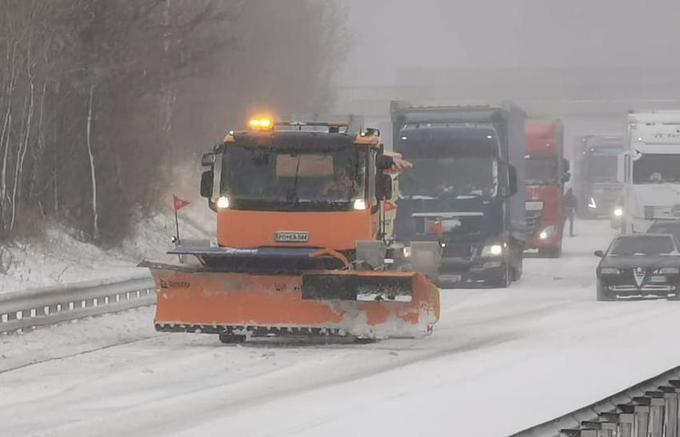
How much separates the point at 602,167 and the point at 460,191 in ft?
130

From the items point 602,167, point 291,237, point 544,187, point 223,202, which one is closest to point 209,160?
point 223,202

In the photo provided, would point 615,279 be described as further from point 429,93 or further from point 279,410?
point 429,93

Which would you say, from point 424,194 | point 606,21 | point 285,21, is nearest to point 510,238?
point 424,194

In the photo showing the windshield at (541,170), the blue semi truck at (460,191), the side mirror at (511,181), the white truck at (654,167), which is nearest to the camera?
the side mirror at (511,181)

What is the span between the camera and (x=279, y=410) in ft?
46.1

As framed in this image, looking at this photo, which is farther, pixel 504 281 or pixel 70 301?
pixel 504 281

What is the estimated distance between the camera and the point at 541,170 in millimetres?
44875

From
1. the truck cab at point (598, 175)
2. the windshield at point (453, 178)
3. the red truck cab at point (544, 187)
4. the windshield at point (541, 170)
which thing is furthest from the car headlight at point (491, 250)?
the truck cab at point (598, 175)

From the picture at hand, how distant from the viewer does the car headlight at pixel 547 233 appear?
43.8m

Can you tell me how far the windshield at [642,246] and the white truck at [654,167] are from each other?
9.40 meters

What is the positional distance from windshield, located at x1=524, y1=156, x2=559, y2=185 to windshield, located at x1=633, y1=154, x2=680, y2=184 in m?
4.73

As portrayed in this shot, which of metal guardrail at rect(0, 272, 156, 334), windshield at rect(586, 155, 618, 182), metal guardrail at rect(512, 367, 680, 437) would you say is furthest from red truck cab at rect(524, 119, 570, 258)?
metal guardrail at rect(512, 367, 680, 437)

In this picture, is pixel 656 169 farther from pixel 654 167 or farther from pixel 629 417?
pixel 629 417

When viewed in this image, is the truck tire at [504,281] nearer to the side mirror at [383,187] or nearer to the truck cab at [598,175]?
the side mirror at [383,187]
